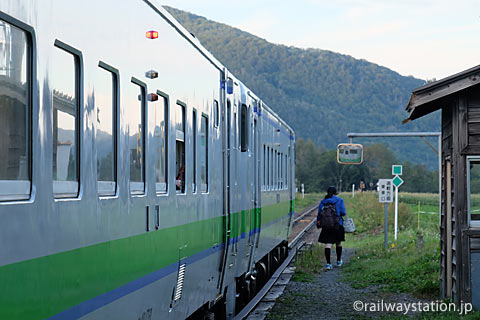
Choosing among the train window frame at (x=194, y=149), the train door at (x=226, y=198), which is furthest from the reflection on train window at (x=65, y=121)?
the train door at (x=226, y=198)

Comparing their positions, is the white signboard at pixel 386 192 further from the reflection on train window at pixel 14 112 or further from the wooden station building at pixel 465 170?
the reflection on train window at pixel 14 112

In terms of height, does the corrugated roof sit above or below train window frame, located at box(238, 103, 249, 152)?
above

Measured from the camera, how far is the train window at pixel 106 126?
4.64 m

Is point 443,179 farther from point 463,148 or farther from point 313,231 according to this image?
point 313,231

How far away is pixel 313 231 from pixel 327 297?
17.8 m

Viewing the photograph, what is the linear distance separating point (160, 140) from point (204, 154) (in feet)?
6.72

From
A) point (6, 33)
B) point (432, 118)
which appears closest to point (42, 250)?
point (6, 33)

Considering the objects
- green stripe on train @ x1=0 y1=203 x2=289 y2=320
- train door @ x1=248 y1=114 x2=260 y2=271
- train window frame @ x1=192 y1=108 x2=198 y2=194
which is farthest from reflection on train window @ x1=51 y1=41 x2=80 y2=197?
train door @ x1=248 y1=114 x2=260 y2=271

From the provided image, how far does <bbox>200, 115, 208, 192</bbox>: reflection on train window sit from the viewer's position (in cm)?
813

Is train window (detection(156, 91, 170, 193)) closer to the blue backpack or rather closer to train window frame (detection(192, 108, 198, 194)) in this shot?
train window frame (detection(192, 108, 198, 194))

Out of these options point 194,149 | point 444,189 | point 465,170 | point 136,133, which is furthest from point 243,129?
point 136,133

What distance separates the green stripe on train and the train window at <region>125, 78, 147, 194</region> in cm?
39

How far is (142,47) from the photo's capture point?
563 centimetres

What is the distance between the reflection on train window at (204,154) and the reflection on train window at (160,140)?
1.68m
